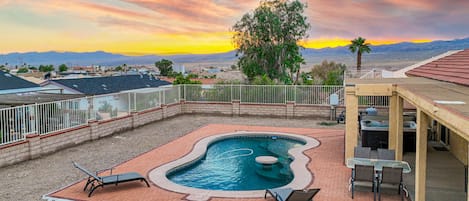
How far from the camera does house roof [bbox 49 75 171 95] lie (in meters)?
36.0

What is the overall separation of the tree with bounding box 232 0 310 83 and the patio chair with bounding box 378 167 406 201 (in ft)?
89.4

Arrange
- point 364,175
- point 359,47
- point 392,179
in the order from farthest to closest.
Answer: point 359,47 → point 364,175 → point 392,179

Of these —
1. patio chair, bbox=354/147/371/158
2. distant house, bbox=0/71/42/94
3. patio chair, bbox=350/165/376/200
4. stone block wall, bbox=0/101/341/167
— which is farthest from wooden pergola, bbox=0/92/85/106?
patio chair, bbox=350/165/376/200

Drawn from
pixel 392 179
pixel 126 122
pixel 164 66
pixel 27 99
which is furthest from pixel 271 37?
pixel 164 66

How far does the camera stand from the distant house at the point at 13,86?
24017 millimetres

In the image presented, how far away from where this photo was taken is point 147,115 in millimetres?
20500

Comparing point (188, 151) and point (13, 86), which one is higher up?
point (13, 86)

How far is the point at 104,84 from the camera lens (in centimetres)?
3872

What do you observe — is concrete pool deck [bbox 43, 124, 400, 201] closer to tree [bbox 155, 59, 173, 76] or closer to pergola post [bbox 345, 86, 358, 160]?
pergola post [bbox 345, 86, 358, 160]

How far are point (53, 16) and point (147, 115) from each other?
1654 centimetres

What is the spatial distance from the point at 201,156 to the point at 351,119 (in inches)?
217

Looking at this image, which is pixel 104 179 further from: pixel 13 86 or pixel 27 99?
pixel 13 86

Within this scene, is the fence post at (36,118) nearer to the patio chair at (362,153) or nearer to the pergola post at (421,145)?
the patio chair at (362,153)

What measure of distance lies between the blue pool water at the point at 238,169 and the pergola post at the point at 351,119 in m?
2.05
